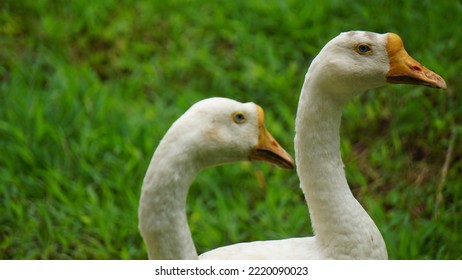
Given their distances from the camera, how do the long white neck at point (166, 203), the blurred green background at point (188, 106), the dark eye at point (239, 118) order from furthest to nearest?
the blurred green background at point (188, 106), the dark eye at point (239, 118), the long white neck at point (166, 203)

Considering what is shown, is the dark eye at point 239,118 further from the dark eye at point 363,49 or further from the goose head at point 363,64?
the dark eye at point 363,49

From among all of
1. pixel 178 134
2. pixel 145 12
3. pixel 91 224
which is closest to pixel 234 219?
pixel 91 224

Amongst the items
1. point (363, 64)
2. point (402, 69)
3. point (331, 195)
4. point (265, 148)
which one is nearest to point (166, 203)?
point (265, 148)

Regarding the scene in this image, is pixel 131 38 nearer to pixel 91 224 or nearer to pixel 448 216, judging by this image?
pixel 91 224

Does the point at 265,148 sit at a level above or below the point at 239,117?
below

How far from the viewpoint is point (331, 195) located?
3051 mm

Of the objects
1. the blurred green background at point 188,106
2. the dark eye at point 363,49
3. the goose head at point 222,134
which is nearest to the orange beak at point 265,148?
the goose head at point 222,134

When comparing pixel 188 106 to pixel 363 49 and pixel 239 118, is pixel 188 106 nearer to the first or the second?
pixel 239 118

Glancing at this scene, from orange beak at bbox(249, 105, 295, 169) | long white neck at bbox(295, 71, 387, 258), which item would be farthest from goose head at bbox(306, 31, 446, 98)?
orange beak at bbox(249, 105, 295, 169)

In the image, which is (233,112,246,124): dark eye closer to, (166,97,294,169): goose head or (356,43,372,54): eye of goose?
(166,97,294,169): goose head

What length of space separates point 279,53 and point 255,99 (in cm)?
43

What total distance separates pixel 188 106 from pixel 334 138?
2262 mm

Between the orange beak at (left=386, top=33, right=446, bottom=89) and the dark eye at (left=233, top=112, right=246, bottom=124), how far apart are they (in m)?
0.51

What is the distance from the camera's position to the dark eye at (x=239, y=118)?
9.62 ft
